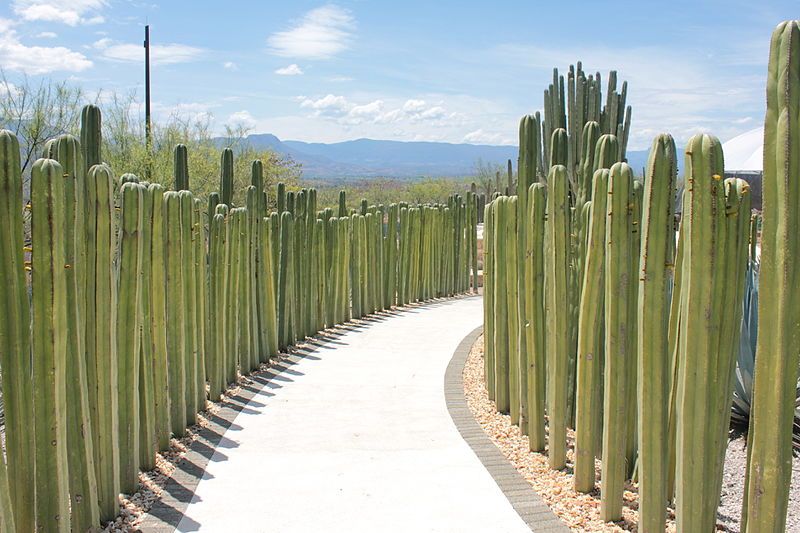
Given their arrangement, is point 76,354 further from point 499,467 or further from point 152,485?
point 499,467

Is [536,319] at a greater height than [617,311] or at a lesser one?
lesser

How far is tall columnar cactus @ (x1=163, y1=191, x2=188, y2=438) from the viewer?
514cm

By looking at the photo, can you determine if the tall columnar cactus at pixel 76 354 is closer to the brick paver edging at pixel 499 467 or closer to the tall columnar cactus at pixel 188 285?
the tall columnar cactus at pixel 188 285

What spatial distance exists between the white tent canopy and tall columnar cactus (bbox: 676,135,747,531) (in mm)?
33688

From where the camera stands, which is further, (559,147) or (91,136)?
(559,147)

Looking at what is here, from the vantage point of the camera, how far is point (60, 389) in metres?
3.28

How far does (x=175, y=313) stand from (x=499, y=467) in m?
2.56

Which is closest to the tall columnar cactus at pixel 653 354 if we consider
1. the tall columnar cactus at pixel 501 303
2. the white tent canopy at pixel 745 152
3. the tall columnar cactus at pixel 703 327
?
the tall columnar cactus at pixel 703 327

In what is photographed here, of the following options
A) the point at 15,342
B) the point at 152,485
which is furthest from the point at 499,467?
the point at 15,342

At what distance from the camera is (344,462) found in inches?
201

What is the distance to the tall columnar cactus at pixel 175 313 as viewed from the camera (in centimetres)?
514

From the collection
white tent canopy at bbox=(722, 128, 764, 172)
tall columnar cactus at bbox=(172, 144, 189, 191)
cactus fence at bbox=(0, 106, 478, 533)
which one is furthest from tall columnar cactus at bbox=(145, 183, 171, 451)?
white tent canopy at bbox=(722, 128, 764, 172)

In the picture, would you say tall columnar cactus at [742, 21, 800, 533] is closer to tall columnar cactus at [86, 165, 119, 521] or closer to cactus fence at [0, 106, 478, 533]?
cactus fence at [0, 106, 478, 533]

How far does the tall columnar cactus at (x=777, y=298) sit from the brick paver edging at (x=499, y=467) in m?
1.43
